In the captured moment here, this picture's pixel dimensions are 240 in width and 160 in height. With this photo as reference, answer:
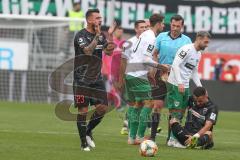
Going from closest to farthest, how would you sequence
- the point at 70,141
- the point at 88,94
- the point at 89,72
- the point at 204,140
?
the point at 88,94, the point at 89,72, the point at 204,140, the point at 70,141

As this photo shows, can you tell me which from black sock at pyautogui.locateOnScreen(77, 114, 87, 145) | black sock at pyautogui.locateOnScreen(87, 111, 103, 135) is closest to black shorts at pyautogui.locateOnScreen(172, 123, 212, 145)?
black sock at pyautogui.locateOnScreen(87, 111, 103, 135)

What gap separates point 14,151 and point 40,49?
14543mm

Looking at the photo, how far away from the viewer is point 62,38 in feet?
89.0

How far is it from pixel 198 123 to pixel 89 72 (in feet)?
7.88

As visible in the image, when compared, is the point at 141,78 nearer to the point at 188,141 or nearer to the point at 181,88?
the point at 181,88

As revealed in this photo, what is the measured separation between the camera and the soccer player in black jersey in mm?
13180

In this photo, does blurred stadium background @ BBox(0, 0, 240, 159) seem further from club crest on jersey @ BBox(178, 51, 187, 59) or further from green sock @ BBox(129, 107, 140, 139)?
club crest on jersey @ BBox(178, 51, 187, 59)

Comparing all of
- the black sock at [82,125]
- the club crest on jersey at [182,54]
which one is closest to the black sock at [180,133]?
the club crest on jersey at [182,54]

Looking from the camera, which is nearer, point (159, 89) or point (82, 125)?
point (82, 125)

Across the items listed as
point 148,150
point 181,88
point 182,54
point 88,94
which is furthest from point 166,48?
point 148,150

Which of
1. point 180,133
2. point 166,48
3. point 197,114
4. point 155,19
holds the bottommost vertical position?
point 180,133

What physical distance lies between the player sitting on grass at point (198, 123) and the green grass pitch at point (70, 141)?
0.32m

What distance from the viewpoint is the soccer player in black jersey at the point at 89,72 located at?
43.2 ft

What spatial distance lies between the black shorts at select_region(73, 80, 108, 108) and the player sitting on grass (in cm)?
163
